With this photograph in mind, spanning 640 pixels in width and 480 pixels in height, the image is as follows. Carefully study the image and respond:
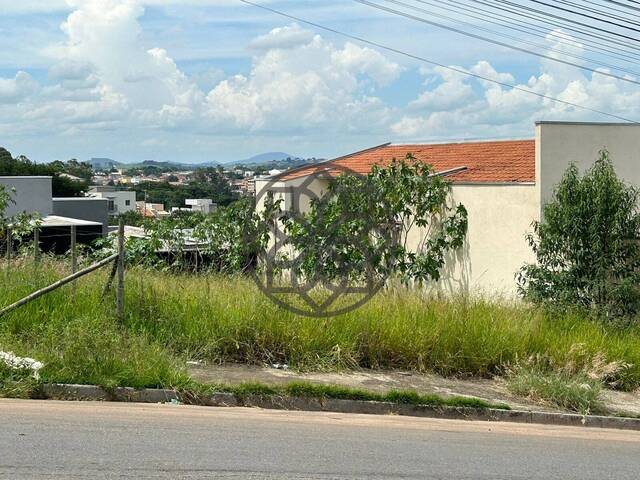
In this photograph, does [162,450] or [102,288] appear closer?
[162,450]

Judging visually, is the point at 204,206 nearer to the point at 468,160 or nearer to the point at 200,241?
the point at 468,160

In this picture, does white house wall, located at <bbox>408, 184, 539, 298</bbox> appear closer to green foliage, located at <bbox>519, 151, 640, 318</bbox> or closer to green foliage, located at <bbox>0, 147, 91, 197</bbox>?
green foliage, located at <bbox>519, 151, 640, 318</bbox>

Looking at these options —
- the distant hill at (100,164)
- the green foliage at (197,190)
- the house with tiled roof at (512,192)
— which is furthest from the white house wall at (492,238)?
the distant hill at (100,164)

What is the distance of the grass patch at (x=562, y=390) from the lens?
859cm

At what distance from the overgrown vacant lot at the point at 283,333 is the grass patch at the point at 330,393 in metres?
0.58

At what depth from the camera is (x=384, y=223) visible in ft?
56.9

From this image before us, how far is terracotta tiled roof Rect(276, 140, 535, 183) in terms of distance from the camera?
17.7 metres

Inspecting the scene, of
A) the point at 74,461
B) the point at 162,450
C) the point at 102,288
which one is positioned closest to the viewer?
the point at 74,461

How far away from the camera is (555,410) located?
8523 millimetres

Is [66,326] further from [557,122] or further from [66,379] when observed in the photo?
[557,122]

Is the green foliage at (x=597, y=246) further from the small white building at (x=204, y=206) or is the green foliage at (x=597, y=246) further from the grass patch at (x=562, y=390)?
the small white building at (x=204, y=206)

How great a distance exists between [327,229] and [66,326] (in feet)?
24.7

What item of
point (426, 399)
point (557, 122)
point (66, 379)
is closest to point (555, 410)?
point (426, 399)

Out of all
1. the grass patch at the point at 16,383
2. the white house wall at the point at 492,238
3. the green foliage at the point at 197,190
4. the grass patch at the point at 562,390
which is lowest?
the grass patch at the point at 562,390
